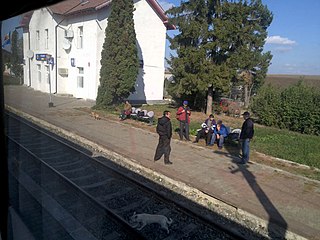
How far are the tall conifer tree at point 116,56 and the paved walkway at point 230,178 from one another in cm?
681

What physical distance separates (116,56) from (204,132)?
10.4 metres

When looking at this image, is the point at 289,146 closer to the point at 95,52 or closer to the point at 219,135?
the point at 219,135

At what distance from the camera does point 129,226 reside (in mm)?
4668

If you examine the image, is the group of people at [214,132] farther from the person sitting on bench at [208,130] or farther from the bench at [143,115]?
the bench at [143,115]

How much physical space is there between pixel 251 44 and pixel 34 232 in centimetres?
1895

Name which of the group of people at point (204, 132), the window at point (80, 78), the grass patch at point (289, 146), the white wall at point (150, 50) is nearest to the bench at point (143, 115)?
the group of people at point (204, 132)

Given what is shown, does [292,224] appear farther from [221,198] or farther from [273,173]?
[273,173]

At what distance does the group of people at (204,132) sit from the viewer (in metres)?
8.33

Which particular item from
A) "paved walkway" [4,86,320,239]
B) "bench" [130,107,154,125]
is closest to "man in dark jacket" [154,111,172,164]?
"paved walkway" [4,86,320,239]

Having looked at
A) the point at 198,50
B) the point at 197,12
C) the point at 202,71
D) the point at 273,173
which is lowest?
the point at 273,173

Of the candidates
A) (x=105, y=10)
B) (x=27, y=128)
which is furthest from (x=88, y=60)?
(x=27, y=128)

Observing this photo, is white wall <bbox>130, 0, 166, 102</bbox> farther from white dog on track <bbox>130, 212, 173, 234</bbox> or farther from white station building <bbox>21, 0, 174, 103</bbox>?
white dog on track <bbox>130, 212, 173, 234</bbox>

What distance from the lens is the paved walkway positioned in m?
5.39

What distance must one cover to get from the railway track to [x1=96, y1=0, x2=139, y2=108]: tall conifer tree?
11.5 metres
